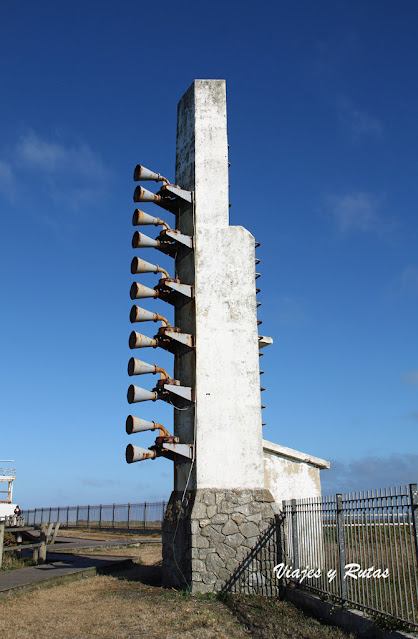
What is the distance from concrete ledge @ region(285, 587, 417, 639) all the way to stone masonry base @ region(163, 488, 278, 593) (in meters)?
1.59

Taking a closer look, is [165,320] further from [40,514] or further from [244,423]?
[40,514]

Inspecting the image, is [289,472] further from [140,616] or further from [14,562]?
[14,562]

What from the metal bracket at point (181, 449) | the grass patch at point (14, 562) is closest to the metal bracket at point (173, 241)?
the metal bracket at point (181, 449)

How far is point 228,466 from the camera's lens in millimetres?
13859

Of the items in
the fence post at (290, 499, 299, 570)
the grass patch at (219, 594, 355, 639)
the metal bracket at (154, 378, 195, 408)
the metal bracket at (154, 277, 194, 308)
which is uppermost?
the metal bracket at (154, 277, 194, 308)

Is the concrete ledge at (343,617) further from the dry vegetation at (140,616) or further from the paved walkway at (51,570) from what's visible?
the paved walkway at (51,570)

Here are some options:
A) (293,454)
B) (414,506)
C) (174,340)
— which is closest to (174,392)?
(174,340)

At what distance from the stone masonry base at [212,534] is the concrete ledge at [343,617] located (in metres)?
1.59

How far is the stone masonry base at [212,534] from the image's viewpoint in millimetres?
12727

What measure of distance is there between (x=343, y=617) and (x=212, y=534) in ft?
13.4

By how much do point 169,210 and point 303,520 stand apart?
937 centimetres

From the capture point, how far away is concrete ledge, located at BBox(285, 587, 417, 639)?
26.9 ft

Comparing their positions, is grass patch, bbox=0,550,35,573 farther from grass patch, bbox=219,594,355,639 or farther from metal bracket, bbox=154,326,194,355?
metal bracket, bbox=154,326,194,355

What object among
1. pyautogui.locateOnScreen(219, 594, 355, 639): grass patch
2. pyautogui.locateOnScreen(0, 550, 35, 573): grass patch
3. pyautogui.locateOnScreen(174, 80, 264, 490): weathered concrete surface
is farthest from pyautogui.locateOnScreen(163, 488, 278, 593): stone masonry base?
pyautogui.locateOnScreen(0, 550, 35, 573): grass patch
